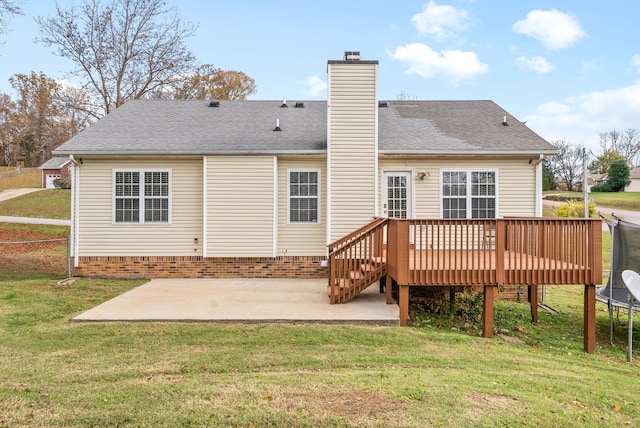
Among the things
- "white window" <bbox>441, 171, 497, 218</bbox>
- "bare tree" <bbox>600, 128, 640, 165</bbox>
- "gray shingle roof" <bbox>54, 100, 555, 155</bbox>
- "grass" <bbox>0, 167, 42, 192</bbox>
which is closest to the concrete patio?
"white window" <bbox>441, 171, 497, 218</bbox>

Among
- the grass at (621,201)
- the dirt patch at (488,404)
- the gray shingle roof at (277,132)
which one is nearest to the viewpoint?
the dirt patch at (488,404)

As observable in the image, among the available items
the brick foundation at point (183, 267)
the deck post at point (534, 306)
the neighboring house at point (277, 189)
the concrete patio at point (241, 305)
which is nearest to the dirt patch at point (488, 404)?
the concrete patio at point (241, 305)

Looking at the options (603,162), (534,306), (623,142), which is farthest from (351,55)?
(623,142)

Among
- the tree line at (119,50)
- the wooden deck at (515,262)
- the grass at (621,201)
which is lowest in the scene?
the wooden deck at (515,262)

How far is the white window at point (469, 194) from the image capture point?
9.77m

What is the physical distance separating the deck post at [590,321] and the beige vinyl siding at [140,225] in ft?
26.2

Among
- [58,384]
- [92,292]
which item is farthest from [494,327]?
[92,292]

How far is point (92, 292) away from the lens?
331 inches

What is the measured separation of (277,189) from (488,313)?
5451 millimetres

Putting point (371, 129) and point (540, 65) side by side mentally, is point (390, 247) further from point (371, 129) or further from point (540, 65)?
point (540, 65)

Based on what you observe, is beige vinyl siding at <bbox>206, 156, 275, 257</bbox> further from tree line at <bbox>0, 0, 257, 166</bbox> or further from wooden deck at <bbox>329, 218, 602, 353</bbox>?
tree line at <bbox>0, 0, 257, 166</bbox>

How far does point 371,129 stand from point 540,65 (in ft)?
58.4

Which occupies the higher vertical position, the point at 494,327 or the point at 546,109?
the point at 546,109

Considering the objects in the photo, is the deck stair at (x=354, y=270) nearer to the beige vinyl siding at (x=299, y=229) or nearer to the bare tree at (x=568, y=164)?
the beige vinyl siding at (x=299, y=229)
